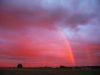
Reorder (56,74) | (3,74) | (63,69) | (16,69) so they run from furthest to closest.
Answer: (63,69)
(16,69)
(56,74)
(3,74)

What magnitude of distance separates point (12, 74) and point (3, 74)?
3350 mm

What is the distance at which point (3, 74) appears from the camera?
369 feet

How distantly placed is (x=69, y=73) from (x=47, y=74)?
8.43 metres

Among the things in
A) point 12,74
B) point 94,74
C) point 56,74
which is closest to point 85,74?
point 94,74

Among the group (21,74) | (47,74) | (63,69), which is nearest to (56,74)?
(47,74)

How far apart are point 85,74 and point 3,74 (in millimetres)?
22286

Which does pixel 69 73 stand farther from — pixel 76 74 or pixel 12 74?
pixel 12 74

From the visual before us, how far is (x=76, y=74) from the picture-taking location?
123438 millimetres

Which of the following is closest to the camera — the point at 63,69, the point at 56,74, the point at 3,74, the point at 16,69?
the point at 3,74

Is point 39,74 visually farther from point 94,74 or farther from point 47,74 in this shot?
point 94,74

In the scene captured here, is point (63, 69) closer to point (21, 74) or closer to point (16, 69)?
point (16, 69)

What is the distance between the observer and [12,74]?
115 metres

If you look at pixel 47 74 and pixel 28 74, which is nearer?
pixel 28 74

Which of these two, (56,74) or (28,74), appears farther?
(56,74)
